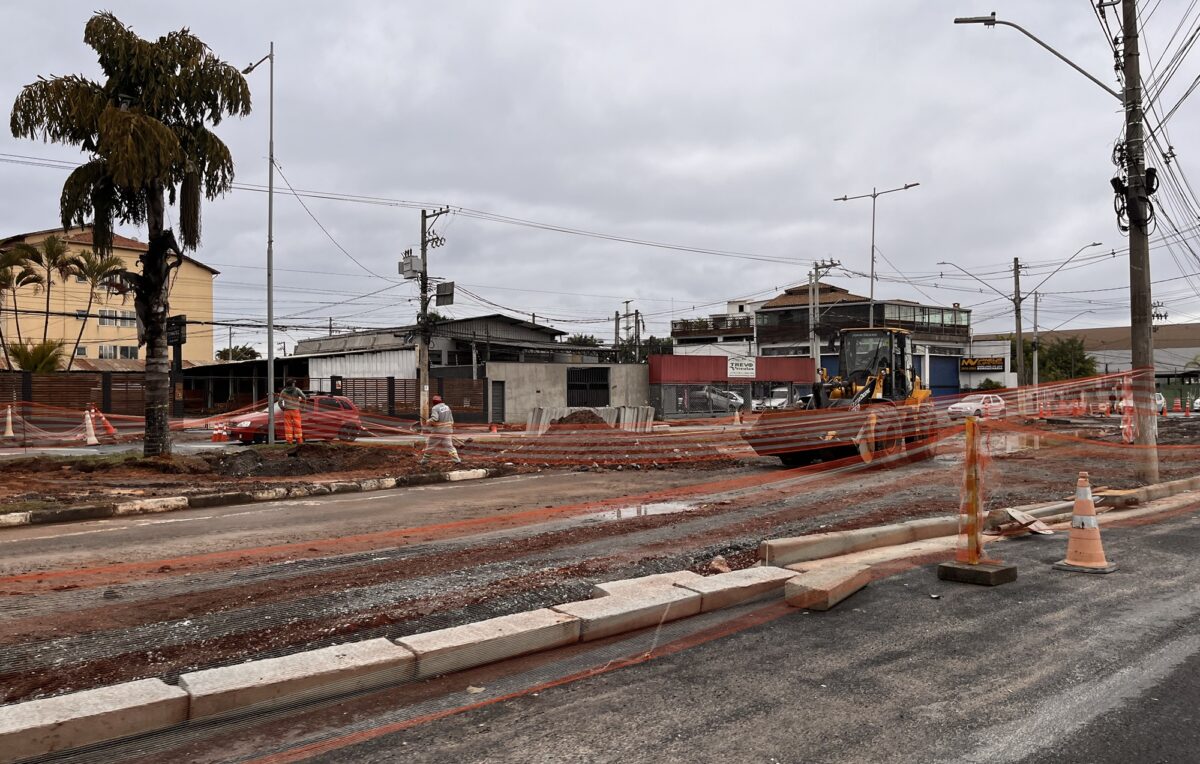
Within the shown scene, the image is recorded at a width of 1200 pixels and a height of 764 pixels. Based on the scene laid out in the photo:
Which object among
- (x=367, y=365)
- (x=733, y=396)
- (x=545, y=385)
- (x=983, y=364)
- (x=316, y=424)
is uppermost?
(x=983, y=364)

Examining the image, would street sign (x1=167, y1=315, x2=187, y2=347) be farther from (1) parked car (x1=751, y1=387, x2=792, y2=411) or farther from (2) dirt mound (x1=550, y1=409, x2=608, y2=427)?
(1) parked car (x1=751, y1=387, x2=792, y2=411)

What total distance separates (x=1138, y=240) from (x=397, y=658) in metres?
14.8

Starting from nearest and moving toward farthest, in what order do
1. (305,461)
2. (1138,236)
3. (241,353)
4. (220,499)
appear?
1. (220,499)
2. (1138,236)
3. (305,461)
4. (241,353)

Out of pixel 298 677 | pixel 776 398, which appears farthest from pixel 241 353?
pixel 298 677

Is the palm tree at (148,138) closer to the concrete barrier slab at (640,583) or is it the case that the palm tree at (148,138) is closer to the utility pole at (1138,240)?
the concrete barrier slab at (640,583)

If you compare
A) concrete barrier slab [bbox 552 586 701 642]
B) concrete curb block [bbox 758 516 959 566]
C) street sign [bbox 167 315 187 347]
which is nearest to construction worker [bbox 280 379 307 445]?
street sign [bbox 167 315 187 347]

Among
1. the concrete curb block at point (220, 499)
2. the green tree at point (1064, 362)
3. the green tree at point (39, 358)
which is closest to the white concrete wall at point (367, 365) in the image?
the green tree at point (39, 358)

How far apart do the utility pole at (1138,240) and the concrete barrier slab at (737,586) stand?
35.0ft

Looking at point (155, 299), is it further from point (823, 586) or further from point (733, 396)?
point (733, 396)

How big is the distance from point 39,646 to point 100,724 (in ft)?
5.72

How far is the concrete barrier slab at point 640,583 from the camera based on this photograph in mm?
6156

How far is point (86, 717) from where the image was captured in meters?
3.78

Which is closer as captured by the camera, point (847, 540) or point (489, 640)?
point (489, 640)

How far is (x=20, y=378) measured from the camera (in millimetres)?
29375
